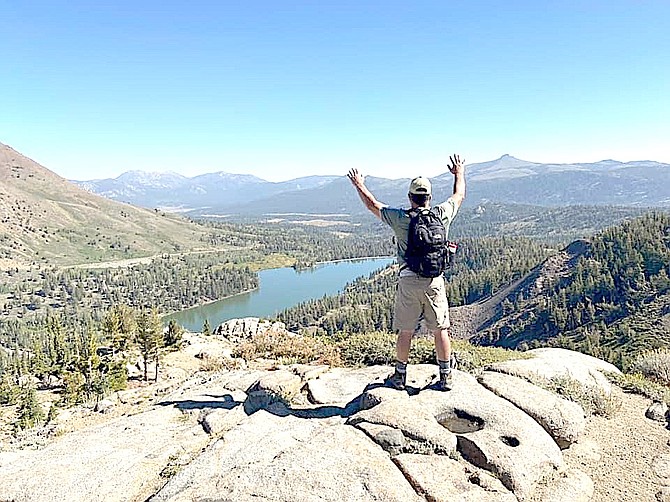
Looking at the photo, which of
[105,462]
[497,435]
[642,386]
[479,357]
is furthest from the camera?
[479,357]

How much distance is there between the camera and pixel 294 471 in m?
5.68

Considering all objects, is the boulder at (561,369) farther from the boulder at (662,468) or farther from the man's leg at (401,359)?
the man's leg at (401,359)


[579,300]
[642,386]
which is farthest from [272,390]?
[579,300]

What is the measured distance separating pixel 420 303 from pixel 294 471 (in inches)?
123

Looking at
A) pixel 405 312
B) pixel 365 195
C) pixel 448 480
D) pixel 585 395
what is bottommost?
pixel 585 395

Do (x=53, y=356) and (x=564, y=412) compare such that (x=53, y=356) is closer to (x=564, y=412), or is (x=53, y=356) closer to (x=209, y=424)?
(x=209, y=424)

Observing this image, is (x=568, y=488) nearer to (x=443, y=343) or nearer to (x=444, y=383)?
(x=444, y=383)

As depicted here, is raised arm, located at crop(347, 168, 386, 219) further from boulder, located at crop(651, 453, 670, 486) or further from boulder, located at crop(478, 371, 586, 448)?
boulder, located at crop(651, 453, 670, 486)

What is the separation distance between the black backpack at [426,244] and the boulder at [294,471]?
2.55 meters

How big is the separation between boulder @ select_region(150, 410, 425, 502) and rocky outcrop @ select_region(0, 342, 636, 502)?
0.05 ft

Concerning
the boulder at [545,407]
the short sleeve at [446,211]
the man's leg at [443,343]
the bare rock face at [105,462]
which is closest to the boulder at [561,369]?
the boulder at [545,407]

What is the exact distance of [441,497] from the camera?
5422 mm

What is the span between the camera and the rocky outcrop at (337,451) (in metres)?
5.62

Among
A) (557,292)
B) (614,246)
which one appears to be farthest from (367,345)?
(614,246)
